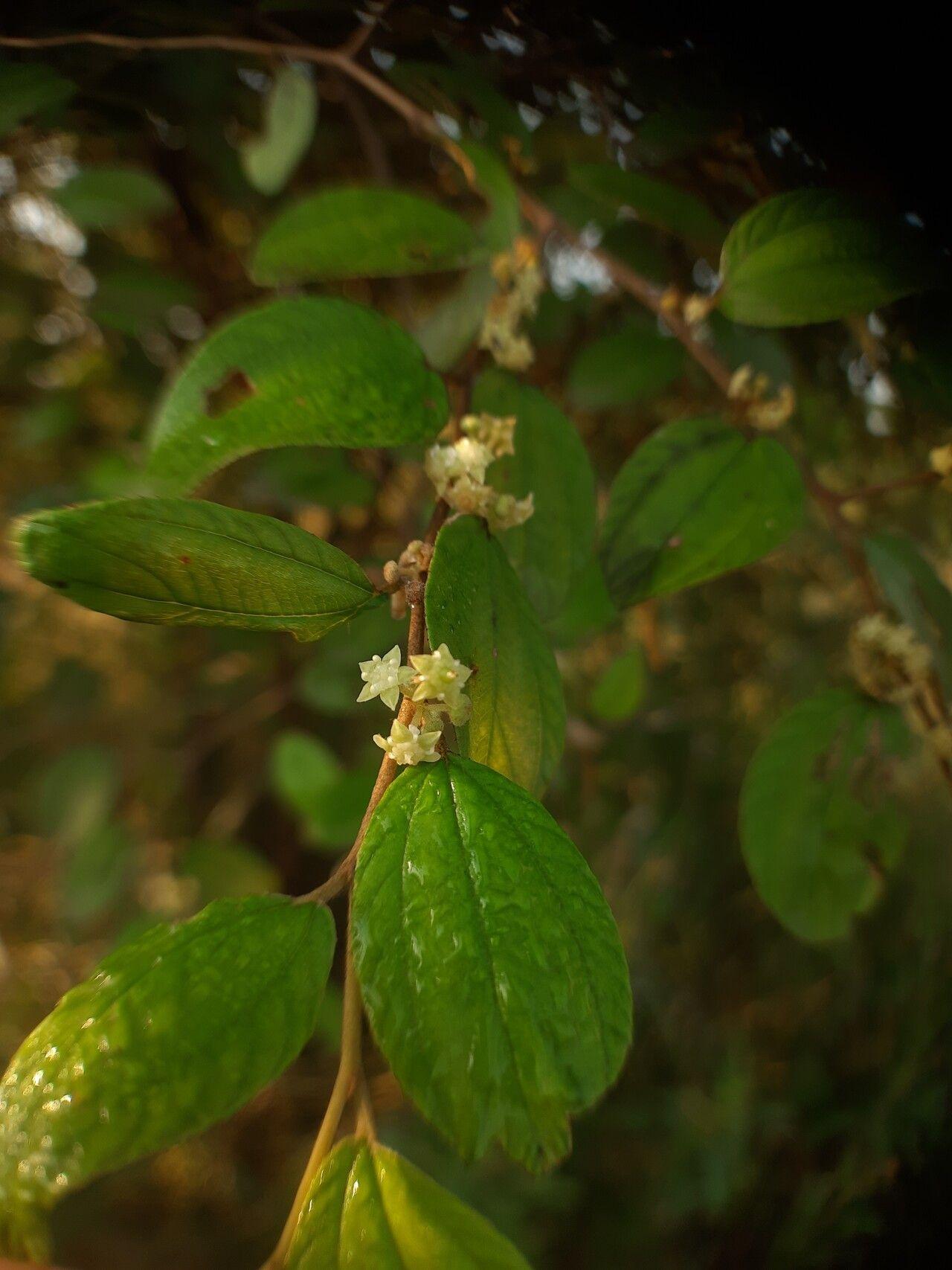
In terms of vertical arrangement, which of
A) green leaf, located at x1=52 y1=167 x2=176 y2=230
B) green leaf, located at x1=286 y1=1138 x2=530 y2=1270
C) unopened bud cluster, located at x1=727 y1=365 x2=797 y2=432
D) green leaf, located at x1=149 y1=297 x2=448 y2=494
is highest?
green leaf, located at x1=52 y1=167 x2=176 y2=230

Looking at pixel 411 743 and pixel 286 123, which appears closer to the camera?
pixel 411 743

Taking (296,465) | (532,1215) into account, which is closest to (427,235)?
(296,465)

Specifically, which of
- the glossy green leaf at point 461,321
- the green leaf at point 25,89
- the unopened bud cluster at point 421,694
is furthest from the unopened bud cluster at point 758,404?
the green leaf at point 25,89

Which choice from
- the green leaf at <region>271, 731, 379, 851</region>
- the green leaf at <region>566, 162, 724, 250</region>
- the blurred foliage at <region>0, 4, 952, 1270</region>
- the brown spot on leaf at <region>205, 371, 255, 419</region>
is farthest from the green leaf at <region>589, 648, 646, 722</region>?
the brown spot on leaf at <region>205, 371, 255, 419</region>

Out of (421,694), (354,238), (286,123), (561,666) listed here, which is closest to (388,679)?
(421,694)

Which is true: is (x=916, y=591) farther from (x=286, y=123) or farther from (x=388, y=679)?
(x=286, y=123)

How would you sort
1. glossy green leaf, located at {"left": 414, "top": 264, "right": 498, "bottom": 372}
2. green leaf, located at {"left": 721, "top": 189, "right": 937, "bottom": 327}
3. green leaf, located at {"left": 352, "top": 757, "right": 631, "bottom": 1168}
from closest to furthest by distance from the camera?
green leaf, located at {"left": 352, "top": 757, "right": 631, "bottom": 1168}, green leaf, located at {"left": 721, "top": 189, "right": 937, "bottom": 327}, glossy green leaf, located at {"left": 414, "top": 264, "right": 498, "bottom": 372}

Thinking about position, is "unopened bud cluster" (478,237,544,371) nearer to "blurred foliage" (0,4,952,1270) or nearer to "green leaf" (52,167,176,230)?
"blurred foliage" (0,4,952,1270)

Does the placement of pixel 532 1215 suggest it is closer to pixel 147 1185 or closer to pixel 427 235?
pixel 147 1185
